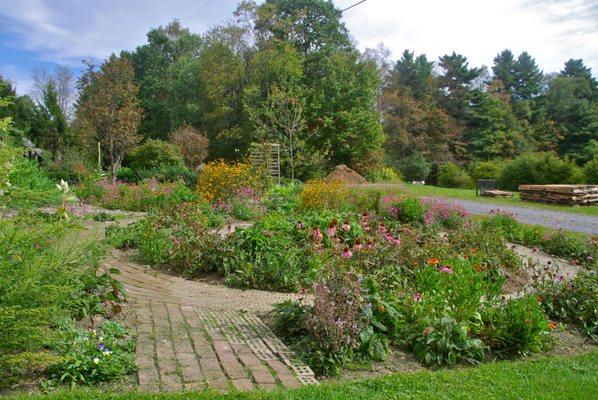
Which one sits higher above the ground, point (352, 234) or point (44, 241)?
point (44, 241)

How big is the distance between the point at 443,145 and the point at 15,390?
105 feet

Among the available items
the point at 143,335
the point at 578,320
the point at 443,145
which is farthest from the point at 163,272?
the point at 443,145

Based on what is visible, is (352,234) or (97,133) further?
(97,133)

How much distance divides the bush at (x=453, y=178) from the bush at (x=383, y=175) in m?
2.61

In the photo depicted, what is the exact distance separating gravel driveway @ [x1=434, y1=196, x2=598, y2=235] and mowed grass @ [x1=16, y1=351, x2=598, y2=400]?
7.50 metres

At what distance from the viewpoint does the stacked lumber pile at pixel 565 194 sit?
15.1m

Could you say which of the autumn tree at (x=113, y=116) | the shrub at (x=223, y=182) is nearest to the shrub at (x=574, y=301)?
the shrub at (x=223, y=182)

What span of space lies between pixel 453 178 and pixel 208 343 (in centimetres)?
2537

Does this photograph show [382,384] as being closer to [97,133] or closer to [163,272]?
[163,272]

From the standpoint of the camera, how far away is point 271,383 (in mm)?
2752

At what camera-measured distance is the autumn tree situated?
72.4ft

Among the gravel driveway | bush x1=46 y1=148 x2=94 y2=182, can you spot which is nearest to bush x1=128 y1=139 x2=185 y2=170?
bush x1=46 y1=148 x2=94 y2=182

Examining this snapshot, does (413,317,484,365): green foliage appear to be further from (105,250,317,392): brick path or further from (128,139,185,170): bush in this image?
(128,139,185,170): bush

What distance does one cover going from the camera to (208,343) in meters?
3.27
